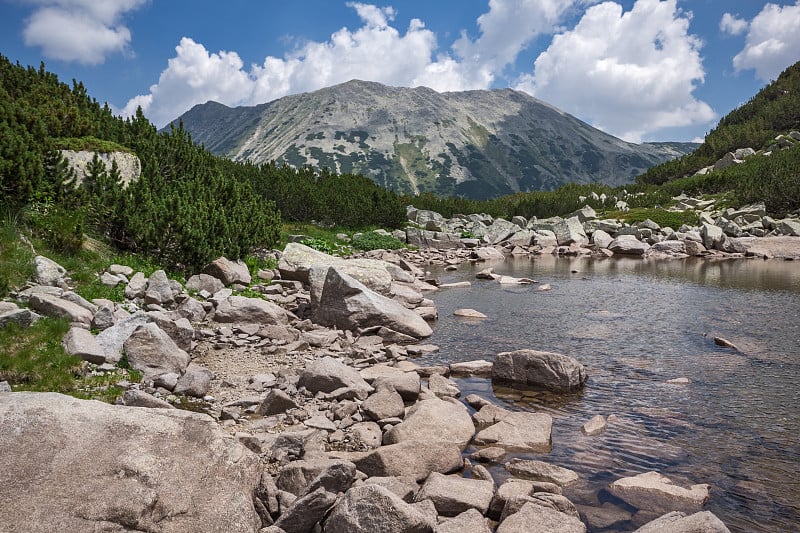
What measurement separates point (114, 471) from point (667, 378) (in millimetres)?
11105

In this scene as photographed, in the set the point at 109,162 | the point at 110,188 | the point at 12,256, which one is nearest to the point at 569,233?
the point at 109,162

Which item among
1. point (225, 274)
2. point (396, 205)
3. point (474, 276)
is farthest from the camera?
point (396, 205)

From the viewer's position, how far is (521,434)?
819 centimetres

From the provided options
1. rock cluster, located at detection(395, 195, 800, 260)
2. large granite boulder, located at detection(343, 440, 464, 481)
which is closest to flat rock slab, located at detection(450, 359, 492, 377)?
large granite boulder, located at detection(343, 440, 464, 481)

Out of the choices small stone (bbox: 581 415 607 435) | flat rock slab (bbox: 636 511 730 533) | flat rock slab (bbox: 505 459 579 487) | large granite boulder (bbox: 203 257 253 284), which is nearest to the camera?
flat rock slab (bbox: 636 511 730 533)

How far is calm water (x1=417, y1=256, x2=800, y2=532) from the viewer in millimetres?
6879

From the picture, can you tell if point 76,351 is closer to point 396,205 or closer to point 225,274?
point 225,274

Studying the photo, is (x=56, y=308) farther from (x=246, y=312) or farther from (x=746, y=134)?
(x=746, y=134)

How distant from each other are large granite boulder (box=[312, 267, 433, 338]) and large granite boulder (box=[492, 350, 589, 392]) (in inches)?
174

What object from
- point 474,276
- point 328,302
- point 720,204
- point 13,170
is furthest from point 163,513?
point 720,204

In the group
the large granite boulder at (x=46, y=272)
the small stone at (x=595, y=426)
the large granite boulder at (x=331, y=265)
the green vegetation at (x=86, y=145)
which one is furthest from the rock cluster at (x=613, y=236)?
the large granite boulder at (x=46, y=272)

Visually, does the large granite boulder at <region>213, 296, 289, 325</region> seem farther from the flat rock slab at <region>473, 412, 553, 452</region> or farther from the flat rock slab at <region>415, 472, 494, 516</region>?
the flat rock slab at <region>415, 472, 494, 516</region>

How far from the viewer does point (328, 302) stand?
51.4 feet

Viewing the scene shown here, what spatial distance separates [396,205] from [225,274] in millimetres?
34672
